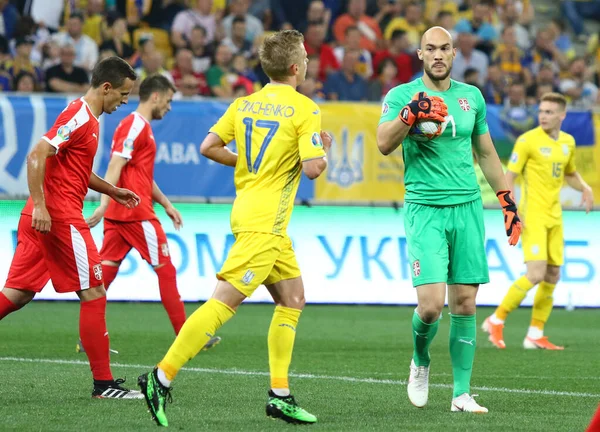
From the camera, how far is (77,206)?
7562 mm

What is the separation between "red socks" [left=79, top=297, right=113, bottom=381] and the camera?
298 inches

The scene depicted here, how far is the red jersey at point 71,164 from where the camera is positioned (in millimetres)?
7348

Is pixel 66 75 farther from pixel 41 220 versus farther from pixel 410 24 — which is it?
pixel 41 220

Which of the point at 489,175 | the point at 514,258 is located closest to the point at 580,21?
the point at 514,258

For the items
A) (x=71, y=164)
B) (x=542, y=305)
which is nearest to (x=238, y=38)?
(x=542, y=305)

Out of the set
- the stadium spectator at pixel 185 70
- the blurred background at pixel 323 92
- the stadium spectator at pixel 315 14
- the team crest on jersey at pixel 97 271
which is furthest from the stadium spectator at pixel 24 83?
the team crest on jersey at pixel 97 271

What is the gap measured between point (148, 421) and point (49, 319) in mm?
6636

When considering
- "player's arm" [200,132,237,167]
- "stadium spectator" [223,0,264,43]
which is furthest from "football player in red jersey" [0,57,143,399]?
"stadium spectator" [223,0,264,43]

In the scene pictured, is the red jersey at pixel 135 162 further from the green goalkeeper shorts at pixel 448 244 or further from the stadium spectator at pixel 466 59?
the stadium spectator at pixel 466 59

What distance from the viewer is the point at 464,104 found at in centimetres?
720

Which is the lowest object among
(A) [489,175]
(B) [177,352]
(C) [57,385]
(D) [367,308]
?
(D) [367,308]

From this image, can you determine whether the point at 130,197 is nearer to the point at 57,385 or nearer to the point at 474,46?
the point at 57,385

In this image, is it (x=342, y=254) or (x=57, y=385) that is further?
(x=342, y=254)

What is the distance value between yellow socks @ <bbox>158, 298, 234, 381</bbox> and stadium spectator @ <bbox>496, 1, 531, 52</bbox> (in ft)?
56.6
